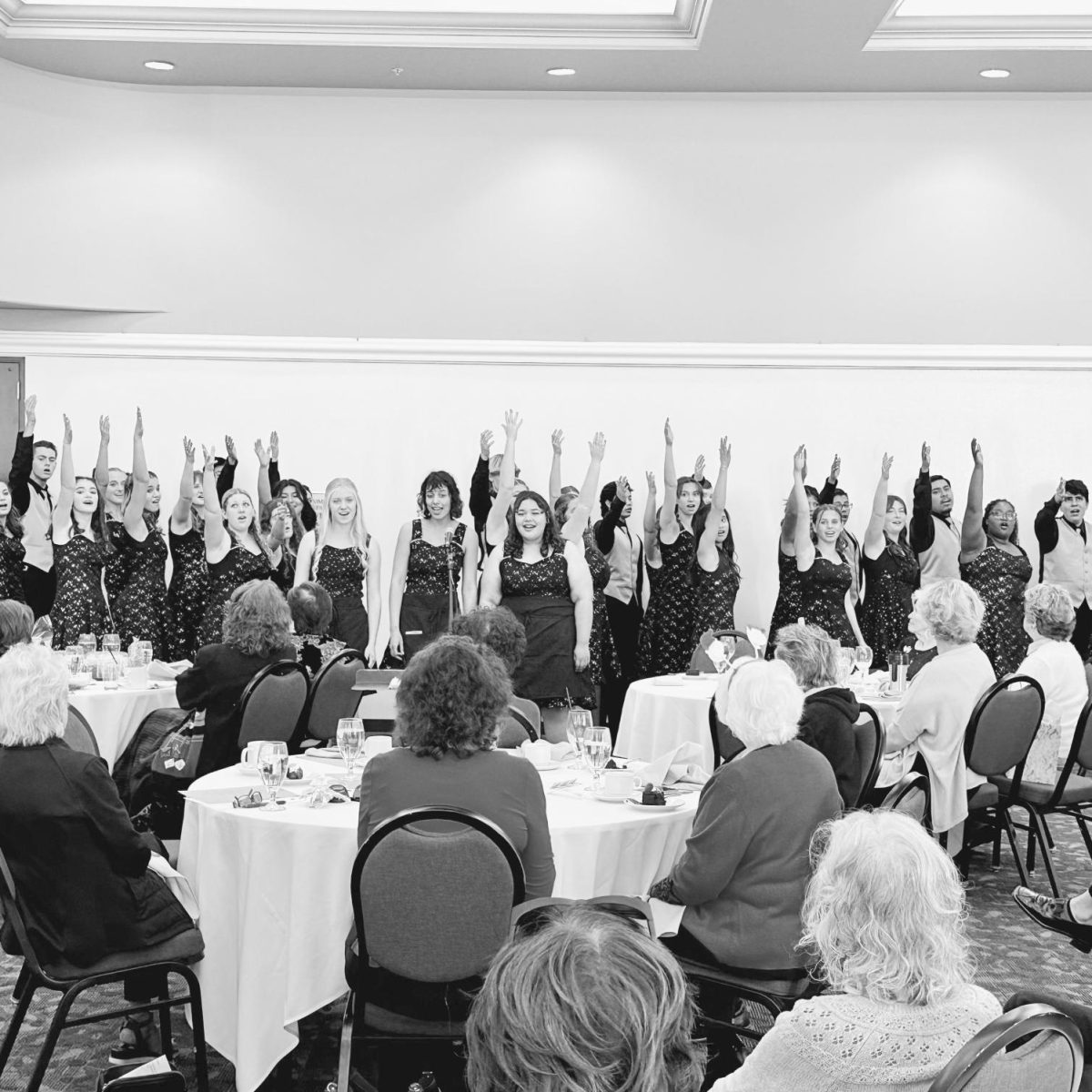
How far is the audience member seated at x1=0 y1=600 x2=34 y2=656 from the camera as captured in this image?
5395mm

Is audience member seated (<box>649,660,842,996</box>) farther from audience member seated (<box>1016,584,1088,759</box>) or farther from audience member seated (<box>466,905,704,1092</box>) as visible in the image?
audience member seated (<box>1016,584,1088,759</box>)

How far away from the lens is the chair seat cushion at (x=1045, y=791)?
17.9ft

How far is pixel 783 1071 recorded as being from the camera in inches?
72.3

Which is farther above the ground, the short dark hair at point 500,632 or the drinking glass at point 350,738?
the short dark hair at point 500,632

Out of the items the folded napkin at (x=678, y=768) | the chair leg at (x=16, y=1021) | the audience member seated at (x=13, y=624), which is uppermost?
the audience member seated at (x=13, y=624)

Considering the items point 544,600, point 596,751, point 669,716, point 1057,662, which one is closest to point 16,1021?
point 596,751

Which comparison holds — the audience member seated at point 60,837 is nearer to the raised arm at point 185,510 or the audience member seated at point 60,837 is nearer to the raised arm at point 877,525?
the raised arm at point 185,510

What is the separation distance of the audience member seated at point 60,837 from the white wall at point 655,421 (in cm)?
713

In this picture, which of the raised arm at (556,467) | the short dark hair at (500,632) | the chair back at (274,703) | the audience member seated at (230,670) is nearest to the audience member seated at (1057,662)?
the short dark hair at (500,632)

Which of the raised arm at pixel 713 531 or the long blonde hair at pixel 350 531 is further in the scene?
the raised arm at pixel 713 531

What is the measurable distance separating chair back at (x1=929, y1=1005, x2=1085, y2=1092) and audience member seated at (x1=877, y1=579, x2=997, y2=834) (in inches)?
136

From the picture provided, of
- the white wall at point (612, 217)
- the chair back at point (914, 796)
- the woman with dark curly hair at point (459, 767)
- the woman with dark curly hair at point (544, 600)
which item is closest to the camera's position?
the woman with dark curly hair at point (459, 767)

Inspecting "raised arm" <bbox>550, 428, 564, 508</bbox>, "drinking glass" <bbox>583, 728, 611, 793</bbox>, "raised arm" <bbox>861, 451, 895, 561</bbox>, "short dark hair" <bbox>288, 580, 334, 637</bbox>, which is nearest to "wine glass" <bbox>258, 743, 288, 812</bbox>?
"drinking glass" <bbox>583, 728, 611, 793</bbox>

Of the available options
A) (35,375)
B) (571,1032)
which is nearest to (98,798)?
(571,1032)
